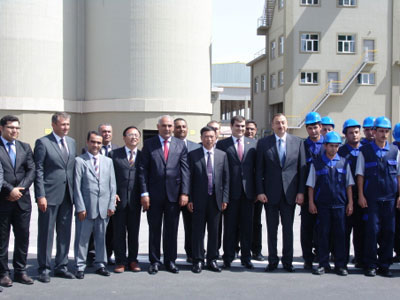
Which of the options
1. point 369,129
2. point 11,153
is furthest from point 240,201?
point 11,153

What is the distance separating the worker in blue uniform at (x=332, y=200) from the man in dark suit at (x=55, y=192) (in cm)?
356

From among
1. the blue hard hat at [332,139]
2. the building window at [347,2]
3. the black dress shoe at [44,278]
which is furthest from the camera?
the building window at [347,2]

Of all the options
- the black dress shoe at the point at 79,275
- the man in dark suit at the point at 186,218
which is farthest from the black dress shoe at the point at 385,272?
the black dress shoe at the point at 79,275

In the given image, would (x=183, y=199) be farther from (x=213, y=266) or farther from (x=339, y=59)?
(x=339, y=59)

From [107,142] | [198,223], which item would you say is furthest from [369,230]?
[107,142]

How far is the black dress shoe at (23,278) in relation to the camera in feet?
21.0

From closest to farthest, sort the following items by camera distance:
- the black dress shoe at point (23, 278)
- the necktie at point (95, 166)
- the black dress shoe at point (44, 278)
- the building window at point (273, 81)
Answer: the black dress shoe at point (23, 278), the black dress shoe at point (44, 278), the necktie at point (95, 166), the building window at point (273, 81)

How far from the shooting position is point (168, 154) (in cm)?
721

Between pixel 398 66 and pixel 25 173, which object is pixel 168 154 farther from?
pixel 398 66

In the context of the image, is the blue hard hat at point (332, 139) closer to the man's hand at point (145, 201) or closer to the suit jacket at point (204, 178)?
the suit jacket at point (204, 178)

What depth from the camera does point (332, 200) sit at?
23.1 ft

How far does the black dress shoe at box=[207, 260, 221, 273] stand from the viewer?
23.3ft

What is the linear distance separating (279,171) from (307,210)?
81cm

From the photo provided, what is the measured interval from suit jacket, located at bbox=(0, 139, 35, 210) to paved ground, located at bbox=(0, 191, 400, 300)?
1126mm
